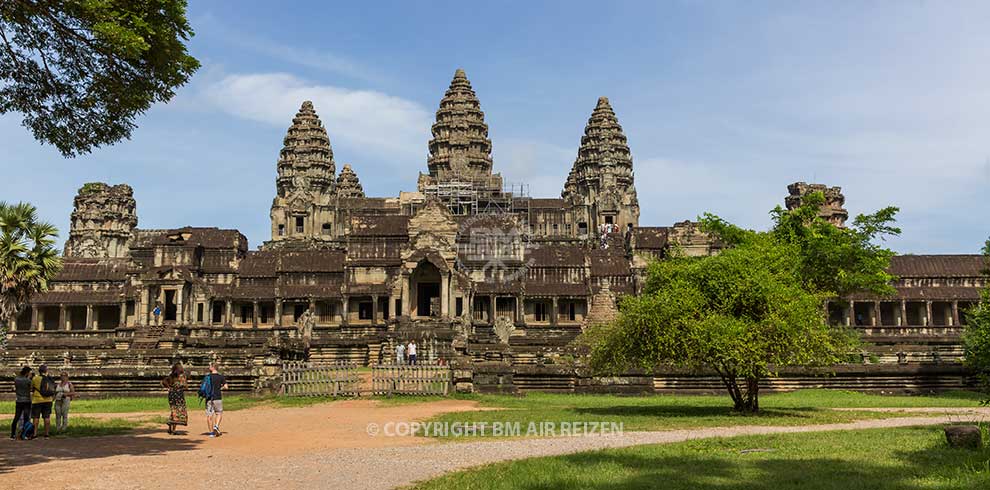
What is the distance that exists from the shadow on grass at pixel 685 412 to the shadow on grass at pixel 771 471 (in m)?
7.16

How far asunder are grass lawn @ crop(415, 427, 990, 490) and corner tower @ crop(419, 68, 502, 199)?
232 ft

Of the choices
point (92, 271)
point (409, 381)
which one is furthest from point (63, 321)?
point (409, 381)

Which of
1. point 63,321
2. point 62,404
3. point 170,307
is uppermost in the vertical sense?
point 170,307

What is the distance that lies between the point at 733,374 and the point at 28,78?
17.0 m

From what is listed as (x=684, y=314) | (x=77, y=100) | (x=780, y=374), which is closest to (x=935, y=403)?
(x=780, y=374)

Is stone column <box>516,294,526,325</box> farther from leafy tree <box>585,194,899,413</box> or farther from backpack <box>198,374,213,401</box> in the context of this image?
backpack <box>198,374,213,401</box>

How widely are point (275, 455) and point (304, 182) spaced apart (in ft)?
251

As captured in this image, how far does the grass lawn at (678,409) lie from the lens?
19.2 m

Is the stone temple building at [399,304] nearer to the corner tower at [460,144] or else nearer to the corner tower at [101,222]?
the corner tower at [460,144]

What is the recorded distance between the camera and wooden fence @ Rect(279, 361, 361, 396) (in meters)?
27.3

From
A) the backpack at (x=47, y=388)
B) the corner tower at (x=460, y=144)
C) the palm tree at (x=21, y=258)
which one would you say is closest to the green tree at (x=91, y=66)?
the backpack at (x=47, y=388)

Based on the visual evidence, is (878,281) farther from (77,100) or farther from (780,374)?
(77,100)

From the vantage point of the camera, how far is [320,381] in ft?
90.1

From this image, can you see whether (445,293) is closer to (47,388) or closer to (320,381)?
(320,381)
